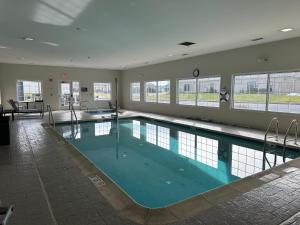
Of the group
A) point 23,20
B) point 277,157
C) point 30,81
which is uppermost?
point 23,20

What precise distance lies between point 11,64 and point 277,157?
12217mm

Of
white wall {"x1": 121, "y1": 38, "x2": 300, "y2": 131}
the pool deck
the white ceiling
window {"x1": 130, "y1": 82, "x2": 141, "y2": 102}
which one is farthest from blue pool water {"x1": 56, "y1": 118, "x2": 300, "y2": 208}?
window {"x1": 130, "y1": 82, "x2": 141, "y2": 102}

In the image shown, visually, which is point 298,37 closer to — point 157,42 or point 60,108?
point 157,42

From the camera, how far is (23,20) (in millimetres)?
4105

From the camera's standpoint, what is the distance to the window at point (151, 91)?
11.2 meters

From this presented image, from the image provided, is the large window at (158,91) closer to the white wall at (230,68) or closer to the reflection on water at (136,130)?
the white wall at (230,68)

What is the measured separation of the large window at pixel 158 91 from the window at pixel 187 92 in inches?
32.1

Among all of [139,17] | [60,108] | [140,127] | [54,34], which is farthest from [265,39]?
[60,108]

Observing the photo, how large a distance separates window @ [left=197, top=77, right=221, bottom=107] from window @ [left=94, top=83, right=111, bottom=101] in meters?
6.97

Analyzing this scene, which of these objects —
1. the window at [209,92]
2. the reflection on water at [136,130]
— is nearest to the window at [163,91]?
the window at [209,92]

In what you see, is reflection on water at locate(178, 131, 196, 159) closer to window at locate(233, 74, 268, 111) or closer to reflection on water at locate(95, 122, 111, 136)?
window at locate(233, 74, 268, 111)

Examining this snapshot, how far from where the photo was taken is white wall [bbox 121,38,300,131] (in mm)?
5709

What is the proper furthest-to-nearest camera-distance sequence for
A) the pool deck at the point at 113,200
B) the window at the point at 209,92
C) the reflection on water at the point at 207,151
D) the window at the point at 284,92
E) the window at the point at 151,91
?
the window at the point at 151,91, the window at the point at 209,92, the window at the point at 284,92, the reflection on water at the point at 207,151, the pool deck at the point at 113,200

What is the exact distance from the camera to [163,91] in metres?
10.6
